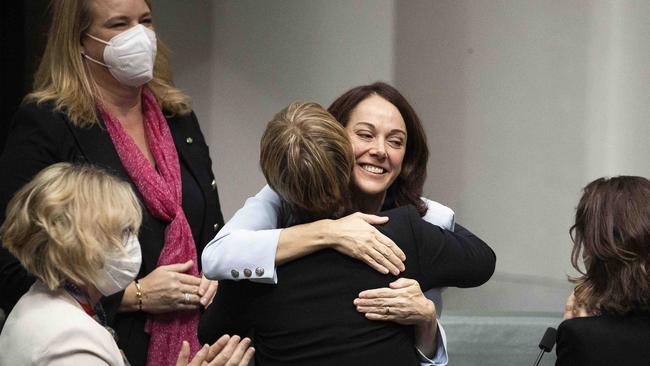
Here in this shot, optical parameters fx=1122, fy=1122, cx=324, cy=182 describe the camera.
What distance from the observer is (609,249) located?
→ 2.70 metres

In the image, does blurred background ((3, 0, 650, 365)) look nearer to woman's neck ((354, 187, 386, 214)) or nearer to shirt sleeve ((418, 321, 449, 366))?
woman's neck ((354, 187, 386, 214))

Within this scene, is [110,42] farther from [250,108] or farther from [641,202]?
[250,108]

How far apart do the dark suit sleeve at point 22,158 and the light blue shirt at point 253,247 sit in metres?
0.52

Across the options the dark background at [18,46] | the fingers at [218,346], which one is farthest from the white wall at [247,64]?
the fingers at [218,346]

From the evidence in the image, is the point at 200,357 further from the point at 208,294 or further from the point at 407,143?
the point at 407,143

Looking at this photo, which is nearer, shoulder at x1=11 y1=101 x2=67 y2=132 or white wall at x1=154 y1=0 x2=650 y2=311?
shoulder at x1=11 y1=101 x2=67 y2=132

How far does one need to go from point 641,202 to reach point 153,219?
1.21m

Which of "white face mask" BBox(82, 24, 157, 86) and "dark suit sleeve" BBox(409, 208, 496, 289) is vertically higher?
"white face mask" BBox(82, 24, 157, 86)

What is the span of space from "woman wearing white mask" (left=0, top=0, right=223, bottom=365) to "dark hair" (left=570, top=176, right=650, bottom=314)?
947mm

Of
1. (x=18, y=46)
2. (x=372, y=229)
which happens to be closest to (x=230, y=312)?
(x=372, y=229)

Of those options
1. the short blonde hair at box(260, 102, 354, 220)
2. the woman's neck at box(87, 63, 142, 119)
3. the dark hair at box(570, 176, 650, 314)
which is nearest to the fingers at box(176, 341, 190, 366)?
the short blonde hair at box(260, 102, 354, 220)

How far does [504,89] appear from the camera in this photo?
479 cm

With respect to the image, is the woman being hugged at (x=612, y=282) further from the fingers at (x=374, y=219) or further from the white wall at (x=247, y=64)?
the white wall at (x=247, y=64)

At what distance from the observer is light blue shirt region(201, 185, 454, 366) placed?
2.25 metres
